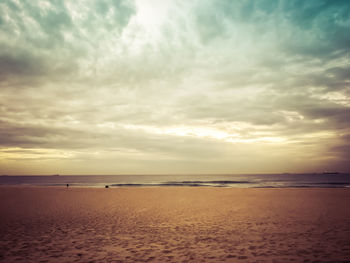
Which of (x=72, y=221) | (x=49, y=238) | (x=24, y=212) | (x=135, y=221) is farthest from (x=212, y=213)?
(x=24, y=212)

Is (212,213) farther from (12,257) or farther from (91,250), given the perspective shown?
(12,257)

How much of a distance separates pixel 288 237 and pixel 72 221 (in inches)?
478

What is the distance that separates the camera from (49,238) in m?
10.8

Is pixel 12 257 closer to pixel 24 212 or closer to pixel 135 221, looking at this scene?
pixel 135 221

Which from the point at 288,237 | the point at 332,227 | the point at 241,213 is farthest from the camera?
the point at 241,213

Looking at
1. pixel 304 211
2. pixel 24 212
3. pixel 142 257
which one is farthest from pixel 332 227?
pixel 24 212

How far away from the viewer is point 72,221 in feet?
47.8

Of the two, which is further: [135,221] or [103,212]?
[103,212]

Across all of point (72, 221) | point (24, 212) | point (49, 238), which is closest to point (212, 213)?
point (72, 221)

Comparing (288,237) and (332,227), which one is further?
(332,227)

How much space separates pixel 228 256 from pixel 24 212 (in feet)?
54.0

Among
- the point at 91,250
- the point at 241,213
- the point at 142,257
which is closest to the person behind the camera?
the point at 142,257

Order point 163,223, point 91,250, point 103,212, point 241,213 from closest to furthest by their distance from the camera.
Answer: point 91,250 < point 163,223 < point 241,213 < point 103,212

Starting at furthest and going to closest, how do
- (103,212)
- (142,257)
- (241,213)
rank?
(103,212)
(241,213)
(142,257)
